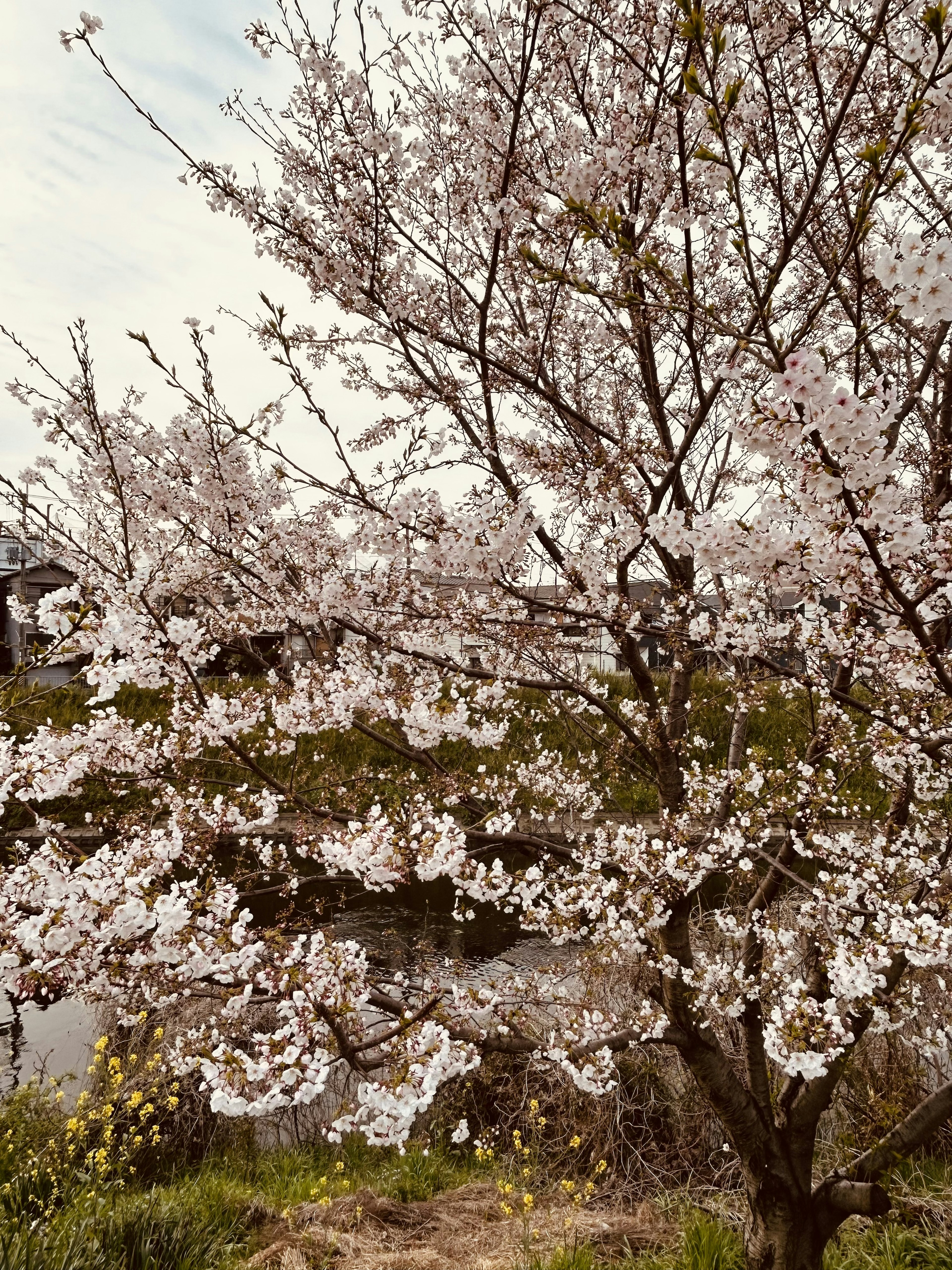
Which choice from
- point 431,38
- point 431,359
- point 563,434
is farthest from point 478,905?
point 431,38

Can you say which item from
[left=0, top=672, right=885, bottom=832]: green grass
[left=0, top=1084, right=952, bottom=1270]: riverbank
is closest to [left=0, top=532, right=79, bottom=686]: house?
[left=0, top=672, right=885, bottom=832]: green grass

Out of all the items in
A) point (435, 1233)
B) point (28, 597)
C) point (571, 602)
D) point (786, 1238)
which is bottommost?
point (435, 1233)

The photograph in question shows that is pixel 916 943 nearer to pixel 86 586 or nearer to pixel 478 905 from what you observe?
pixel 86 586

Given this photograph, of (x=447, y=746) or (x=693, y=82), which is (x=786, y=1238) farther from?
(x=447, y=746)

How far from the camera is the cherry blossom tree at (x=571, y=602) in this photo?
1.93m

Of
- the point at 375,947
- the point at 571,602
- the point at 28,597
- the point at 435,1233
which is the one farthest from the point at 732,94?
the point at 28,597

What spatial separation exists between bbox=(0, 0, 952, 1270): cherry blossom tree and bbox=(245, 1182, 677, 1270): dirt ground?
78 centimetres

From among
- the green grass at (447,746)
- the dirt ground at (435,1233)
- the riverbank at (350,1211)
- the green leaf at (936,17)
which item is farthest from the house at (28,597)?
the dirt ground at (435,1233)

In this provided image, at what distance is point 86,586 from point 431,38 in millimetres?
3134

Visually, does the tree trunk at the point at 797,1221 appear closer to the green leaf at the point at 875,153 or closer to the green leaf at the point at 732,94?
the green leaf at the point at 875,153

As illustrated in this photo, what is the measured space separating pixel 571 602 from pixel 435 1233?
373 centimetres

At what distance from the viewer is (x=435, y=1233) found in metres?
3.62

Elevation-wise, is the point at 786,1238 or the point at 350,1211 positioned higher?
the point at 786,1238

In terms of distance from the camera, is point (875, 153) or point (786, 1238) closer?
point (875, 153)
